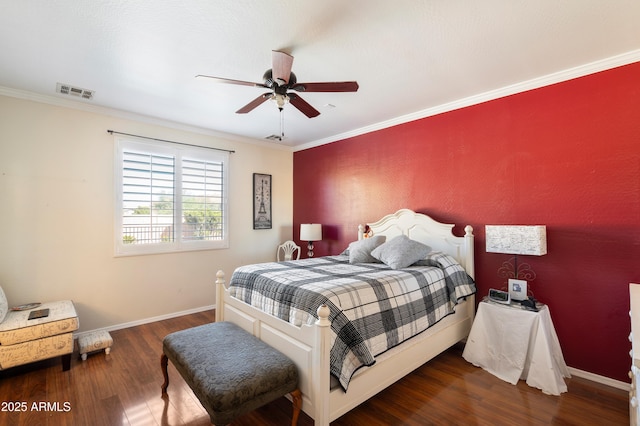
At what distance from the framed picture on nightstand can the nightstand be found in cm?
12

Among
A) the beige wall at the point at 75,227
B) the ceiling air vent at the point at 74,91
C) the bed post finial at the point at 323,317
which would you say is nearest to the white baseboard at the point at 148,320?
the beige wall at the point at 75,227

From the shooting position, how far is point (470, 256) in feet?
10.2

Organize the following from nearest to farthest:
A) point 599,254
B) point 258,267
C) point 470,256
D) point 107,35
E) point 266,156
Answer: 1. point 107,35
2. point 599,254
3. point 258,267
4. point 470,256
5. point 266,156

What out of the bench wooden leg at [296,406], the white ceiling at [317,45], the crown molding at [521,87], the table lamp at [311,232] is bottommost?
the bench wooden leg at [296,406]

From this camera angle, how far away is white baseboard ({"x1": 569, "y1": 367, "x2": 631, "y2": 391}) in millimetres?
2365

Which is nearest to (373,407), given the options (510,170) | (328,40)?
(510,170)

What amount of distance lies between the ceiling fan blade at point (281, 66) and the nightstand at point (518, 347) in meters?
2.67

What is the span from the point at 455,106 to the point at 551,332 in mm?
2449

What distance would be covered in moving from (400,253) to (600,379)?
6.24ft

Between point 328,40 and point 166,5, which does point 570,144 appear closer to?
point 328,40

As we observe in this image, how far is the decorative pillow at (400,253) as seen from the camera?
297cm

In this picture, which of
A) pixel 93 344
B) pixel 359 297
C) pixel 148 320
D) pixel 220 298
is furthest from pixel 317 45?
pixel 148 320

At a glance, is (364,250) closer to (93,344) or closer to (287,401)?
(287,401)

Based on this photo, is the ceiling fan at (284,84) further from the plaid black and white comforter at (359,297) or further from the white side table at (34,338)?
the white side table at (34,338)
